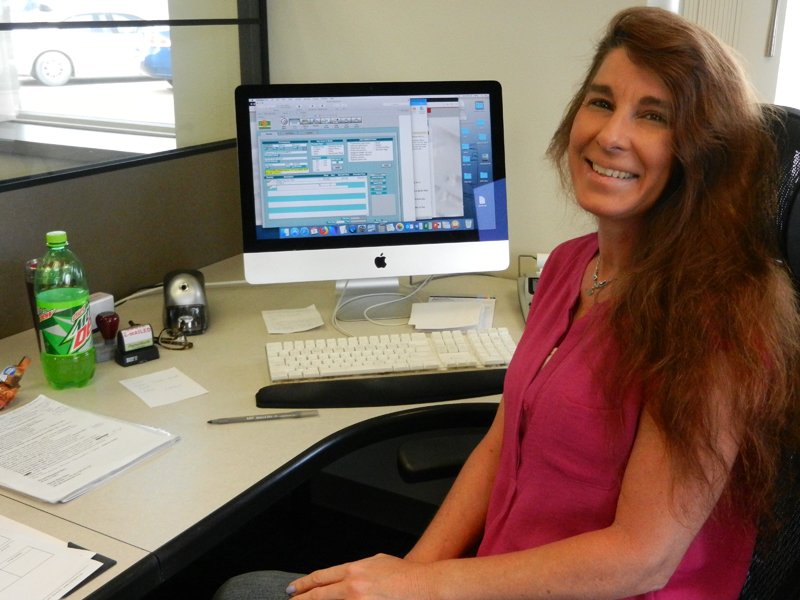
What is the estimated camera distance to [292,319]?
186 centimetres

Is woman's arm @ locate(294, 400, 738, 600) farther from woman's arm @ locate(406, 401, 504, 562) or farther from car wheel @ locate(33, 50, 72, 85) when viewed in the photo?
car wheel @ locate(33, 50, 72, 85)

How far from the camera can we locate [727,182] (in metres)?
1.04

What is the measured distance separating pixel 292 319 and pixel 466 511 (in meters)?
0.68

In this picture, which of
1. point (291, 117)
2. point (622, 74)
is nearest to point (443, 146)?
point (291, 117)

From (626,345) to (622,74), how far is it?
34 centimetres

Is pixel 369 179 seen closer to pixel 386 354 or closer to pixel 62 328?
pixel 386 354

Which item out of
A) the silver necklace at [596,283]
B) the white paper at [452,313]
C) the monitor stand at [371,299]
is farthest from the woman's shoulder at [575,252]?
the monitor stand at [371,299]

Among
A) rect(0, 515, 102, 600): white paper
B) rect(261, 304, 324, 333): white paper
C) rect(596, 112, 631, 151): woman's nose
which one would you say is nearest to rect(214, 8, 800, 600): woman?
rect(596, 112, 631, 151): woman's nose

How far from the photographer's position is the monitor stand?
74.1 inches

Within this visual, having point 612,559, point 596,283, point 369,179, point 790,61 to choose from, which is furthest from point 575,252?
point 790,61

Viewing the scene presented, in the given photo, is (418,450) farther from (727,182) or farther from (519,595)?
(727,182)

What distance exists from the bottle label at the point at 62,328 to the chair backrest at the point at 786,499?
Result: 1094mm

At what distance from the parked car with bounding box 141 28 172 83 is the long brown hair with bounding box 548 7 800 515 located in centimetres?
134

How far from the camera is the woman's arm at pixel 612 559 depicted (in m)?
0.98
